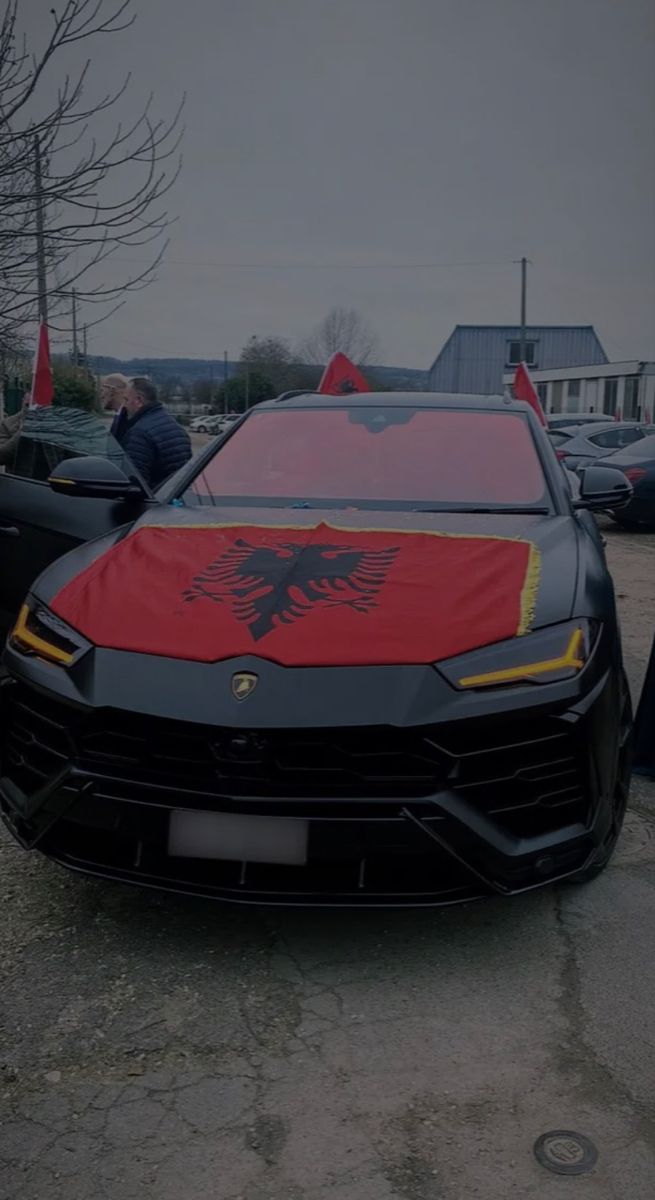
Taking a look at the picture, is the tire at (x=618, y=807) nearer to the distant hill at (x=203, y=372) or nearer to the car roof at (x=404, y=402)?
the car roof at (x=404, y=402)

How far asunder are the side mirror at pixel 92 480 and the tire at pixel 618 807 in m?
2.00

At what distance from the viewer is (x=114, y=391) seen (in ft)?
24.7

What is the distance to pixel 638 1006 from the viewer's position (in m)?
2.64

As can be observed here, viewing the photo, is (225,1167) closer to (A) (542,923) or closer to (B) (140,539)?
(A) (542,923)

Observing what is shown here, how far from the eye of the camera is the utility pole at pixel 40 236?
6164 mm

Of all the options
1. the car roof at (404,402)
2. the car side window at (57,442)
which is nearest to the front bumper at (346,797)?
the car roof at (404,402)

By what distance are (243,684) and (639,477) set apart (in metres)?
11.6

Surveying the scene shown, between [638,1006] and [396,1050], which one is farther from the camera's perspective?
[638,1006]

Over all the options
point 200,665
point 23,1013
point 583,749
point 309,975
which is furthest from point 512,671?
point 23,1013

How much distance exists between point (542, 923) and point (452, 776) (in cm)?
76

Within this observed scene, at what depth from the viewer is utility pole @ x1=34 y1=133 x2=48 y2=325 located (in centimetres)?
616

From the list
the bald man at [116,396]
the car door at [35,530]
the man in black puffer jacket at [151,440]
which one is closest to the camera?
the car door at [35,530]

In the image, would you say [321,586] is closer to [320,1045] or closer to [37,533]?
[320,1045]

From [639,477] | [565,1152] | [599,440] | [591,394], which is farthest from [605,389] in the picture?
[565,1152]
